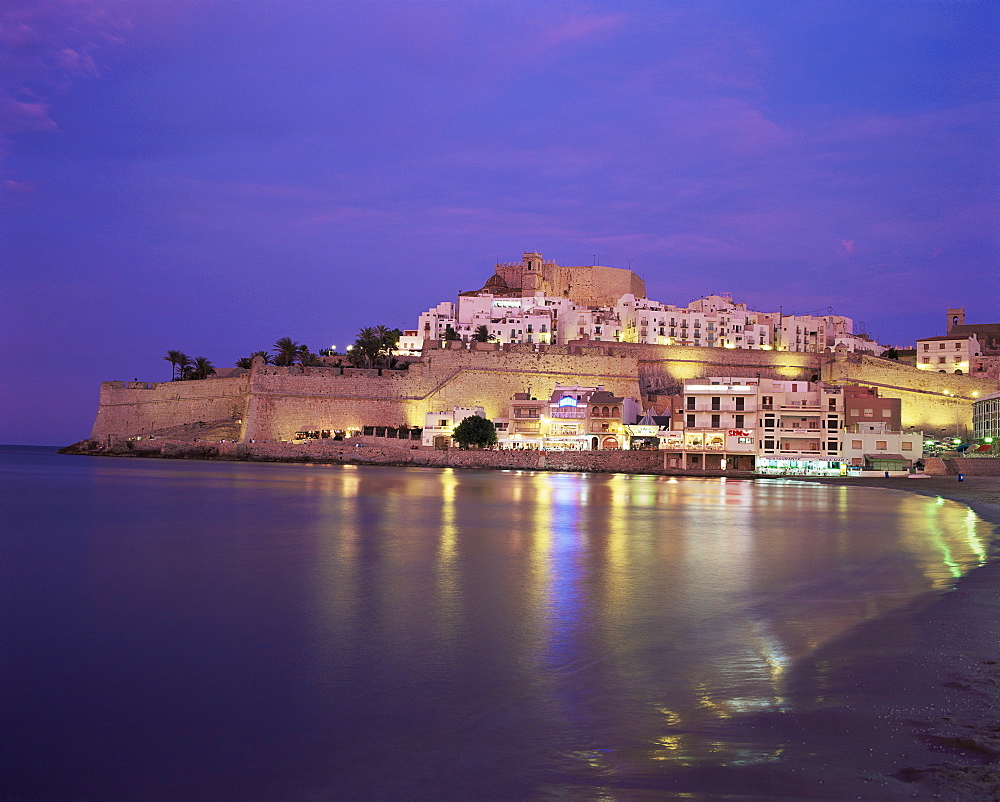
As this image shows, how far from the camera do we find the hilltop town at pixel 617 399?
137 ft

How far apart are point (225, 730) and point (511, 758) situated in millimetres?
1482

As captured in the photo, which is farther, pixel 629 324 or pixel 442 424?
pixel 629 324

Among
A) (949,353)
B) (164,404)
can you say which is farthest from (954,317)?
(164,404)

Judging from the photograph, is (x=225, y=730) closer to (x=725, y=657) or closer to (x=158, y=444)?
(x=725, y=657)

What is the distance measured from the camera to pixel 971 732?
3537 millimetres

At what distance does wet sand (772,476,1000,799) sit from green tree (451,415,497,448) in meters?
40.5

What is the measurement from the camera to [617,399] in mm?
46844

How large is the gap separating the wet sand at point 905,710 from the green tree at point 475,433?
40503 mm

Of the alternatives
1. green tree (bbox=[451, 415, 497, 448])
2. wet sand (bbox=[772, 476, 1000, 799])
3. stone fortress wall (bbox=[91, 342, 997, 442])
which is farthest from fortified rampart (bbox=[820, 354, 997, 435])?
wet sand (bbox=[772, 476, 1000, 799])

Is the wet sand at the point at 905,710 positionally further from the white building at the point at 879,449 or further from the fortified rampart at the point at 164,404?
the fortified rampart at the point at 164,404

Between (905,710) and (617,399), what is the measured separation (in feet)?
142

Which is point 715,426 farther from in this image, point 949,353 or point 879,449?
point 949,353

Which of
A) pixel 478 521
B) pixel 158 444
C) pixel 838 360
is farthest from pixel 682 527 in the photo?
pixel 158 444

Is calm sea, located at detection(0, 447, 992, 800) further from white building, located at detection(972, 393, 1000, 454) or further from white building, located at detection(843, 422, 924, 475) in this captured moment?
white building, located at detection(972, 393, 1000, 454)
